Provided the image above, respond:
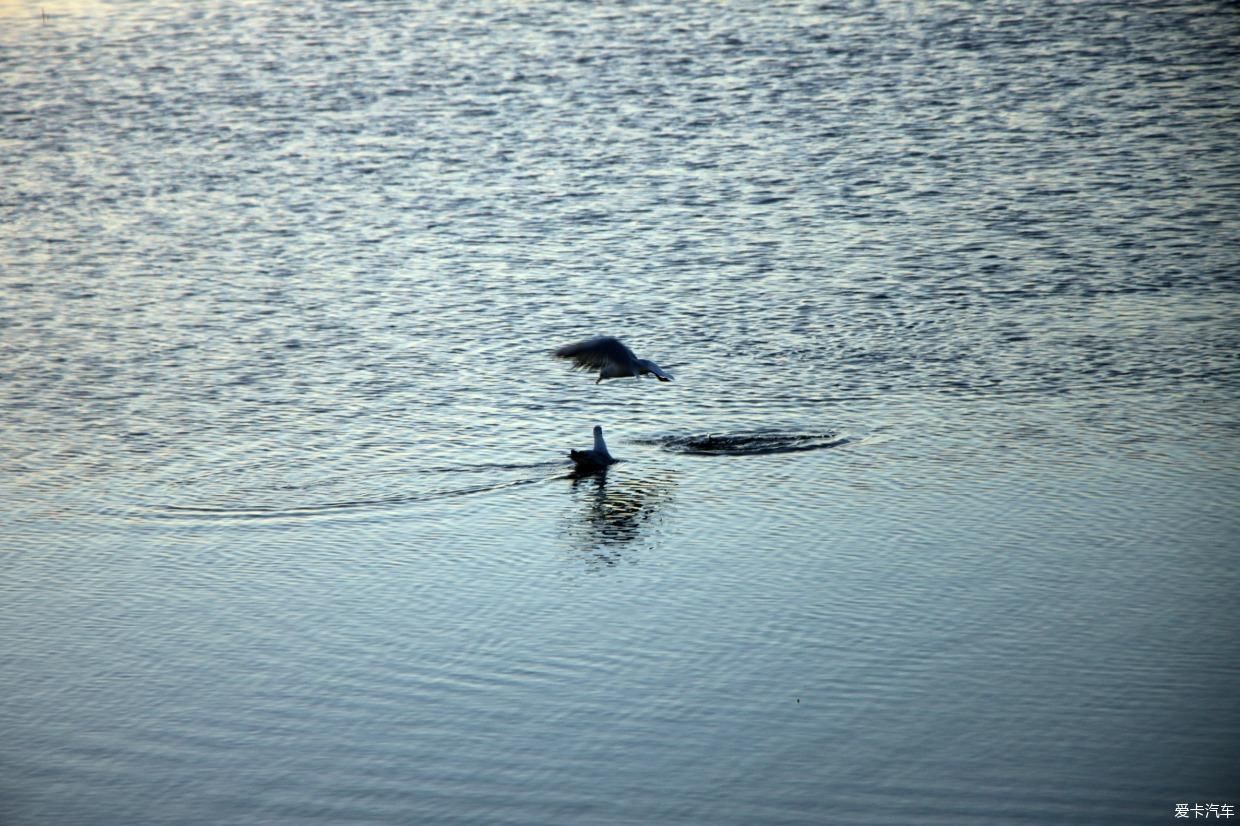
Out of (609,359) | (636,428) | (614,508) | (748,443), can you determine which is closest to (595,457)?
(614,508)

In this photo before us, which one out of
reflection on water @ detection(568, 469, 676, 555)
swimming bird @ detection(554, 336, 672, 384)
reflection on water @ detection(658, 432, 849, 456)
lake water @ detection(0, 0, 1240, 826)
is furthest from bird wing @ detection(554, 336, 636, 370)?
reflection on water @ detection(568, 469, 676, 555)

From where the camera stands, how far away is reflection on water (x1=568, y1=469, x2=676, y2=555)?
1689 centimetres

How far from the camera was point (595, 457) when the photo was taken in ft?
60.5

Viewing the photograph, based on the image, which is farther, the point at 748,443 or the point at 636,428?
the point at 636,428

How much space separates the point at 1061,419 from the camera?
64.7 ft

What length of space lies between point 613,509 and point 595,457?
1001 millimetres

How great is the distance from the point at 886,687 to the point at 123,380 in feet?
41.0

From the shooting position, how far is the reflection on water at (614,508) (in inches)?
665

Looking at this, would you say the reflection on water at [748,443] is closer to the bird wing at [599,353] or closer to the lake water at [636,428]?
the lake water at [636,428]

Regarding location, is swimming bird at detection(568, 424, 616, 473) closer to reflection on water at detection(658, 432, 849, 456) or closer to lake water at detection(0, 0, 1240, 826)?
lake water at detection(0, 0, 1240, 826)

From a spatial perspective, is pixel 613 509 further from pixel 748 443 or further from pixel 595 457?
pixel 748 443

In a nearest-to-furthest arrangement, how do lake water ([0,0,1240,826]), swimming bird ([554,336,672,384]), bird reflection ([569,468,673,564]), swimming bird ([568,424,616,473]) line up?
lake water ([0,0,1240,826])
bird reflection ([569,468,673,564])
swimming bird ([568,424,616,473])
swimming bird ([554,336,672,384])

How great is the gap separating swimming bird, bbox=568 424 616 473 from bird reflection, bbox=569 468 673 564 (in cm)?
8

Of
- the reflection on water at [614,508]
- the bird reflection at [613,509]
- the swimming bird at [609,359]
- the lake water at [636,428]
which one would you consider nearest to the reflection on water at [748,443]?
the lake water at [636,428]
